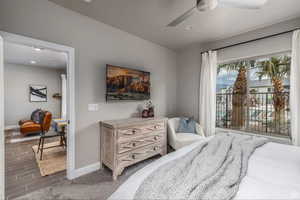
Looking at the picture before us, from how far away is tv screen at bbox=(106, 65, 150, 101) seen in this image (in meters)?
2.44

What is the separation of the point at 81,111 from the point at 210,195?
6.78ft

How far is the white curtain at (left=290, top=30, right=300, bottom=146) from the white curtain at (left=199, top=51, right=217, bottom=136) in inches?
48.0

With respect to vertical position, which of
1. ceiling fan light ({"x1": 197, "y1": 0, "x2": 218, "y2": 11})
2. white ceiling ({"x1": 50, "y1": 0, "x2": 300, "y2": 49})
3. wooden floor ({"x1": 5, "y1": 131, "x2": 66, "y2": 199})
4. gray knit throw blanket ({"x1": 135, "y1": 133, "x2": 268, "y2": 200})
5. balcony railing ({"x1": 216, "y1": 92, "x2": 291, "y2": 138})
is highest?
white ceiling ({"x1": 50, "y1": 0, "x2": 300, "y2": 49})

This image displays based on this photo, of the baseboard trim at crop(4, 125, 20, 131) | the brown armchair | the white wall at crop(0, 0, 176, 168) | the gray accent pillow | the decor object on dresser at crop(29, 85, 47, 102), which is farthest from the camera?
the decor object on dresser at crop(29, 85, 47, 102)

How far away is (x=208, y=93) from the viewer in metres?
3.13

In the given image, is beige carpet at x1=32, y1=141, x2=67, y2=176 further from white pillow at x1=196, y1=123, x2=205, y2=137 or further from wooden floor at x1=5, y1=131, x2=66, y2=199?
white pillow at x1=196, y1=123, x2=205, y2=137

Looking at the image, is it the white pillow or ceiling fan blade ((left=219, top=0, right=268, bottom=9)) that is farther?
the white pillow

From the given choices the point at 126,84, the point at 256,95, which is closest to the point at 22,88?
the point at 126,84

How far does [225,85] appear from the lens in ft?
10.6

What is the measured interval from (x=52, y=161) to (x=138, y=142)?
1.75 meters

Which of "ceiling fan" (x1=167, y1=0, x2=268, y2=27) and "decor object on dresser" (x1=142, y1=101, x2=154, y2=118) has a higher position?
"ceiling fan" (x1=167, y1=0, x2=268, y2=27)

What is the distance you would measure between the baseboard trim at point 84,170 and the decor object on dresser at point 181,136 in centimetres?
148

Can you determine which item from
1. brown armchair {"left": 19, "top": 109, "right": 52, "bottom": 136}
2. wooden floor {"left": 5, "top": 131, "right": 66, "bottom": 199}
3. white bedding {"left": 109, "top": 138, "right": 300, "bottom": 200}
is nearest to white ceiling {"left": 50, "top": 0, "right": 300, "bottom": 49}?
white bedding {"left": 109, "top": 138, "right": 300, "bottom": 200}

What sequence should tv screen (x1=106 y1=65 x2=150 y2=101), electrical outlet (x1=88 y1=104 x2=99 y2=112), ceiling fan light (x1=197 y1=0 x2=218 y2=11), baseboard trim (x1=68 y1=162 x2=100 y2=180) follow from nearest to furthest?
ceiling fan light (x1=197 y1=0 x2=218 y2=11)
baseboard trim (x1=68 y1=162 x2=100 y2=180)
electrical outlet (x1=88 y1=104 x2=99 y2=112)
tv screen (x1=106 y1=65 x2=150 y2=101)
